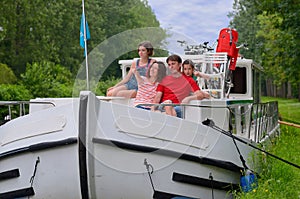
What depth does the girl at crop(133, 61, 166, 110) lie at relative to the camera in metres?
7.71

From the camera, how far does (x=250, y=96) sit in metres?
12.0

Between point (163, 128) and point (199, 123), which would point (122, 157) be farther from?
point (199, 123)

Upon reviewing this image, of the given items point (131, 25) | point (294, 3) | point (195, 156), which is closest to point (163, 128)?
point (195, 156)

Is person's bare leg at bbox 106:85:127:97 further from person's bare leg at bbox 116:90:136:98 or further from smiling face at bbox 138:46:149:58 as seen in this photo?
smiling face at bbox 138:46:149:58

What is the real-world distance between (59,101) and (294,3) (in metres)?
16.8

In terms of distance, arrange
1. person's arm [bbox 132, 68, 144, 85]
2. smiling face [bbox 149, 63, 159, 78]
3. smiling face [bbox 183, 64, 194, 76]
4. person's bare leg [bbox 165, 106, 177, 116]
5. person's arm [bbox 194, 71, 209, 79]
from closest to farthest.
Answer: person's bare leg [bbox 165, 106, 177, 116]
smiling face [bbox 149, 63, 159, 78]
person's arm [bbox 132, 68, 144, 85]
smiling face [bbox 183, 64, 194, 76]
person's arm [bbox 194, 71, 209, 79]

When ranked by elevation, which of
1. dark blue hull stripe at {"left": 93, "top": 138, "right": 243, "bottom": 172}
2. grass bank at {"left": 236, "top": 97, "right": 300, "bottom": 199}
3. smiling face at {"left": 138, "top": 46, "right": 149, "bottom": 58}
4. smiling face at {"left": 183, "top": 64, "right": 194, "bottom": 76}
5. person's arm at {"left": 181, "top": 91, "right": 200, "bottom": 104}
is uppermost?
smiling face at {"left": 138, "top": 46, "right": 149, "bottom": 58}

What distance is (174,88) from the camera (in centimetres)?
775

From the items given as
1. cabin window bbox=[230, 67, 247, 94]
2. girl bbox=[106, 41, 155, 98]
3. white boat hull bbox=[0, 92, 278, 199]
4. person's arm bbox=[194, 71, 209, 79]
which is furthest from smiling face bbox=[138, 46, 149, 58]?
cabin window bbox=[230, 67, 247, 94]

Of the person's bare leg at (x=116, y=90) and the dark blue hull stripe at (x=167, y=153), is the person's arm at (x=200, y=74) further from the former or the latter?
the dark blue hull stripe at (x=167, y=153)

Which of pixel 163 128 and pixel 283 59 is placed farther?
pixel 283 59

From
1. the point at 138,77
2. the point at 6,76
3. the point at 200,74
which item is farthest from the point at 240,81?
the point at 6,76

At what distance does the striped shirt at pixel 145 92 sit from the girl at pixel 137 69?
29 centimetres

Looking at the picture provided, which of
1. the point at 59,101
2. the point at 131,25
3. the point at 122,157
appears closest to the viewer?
the point at 122,157
